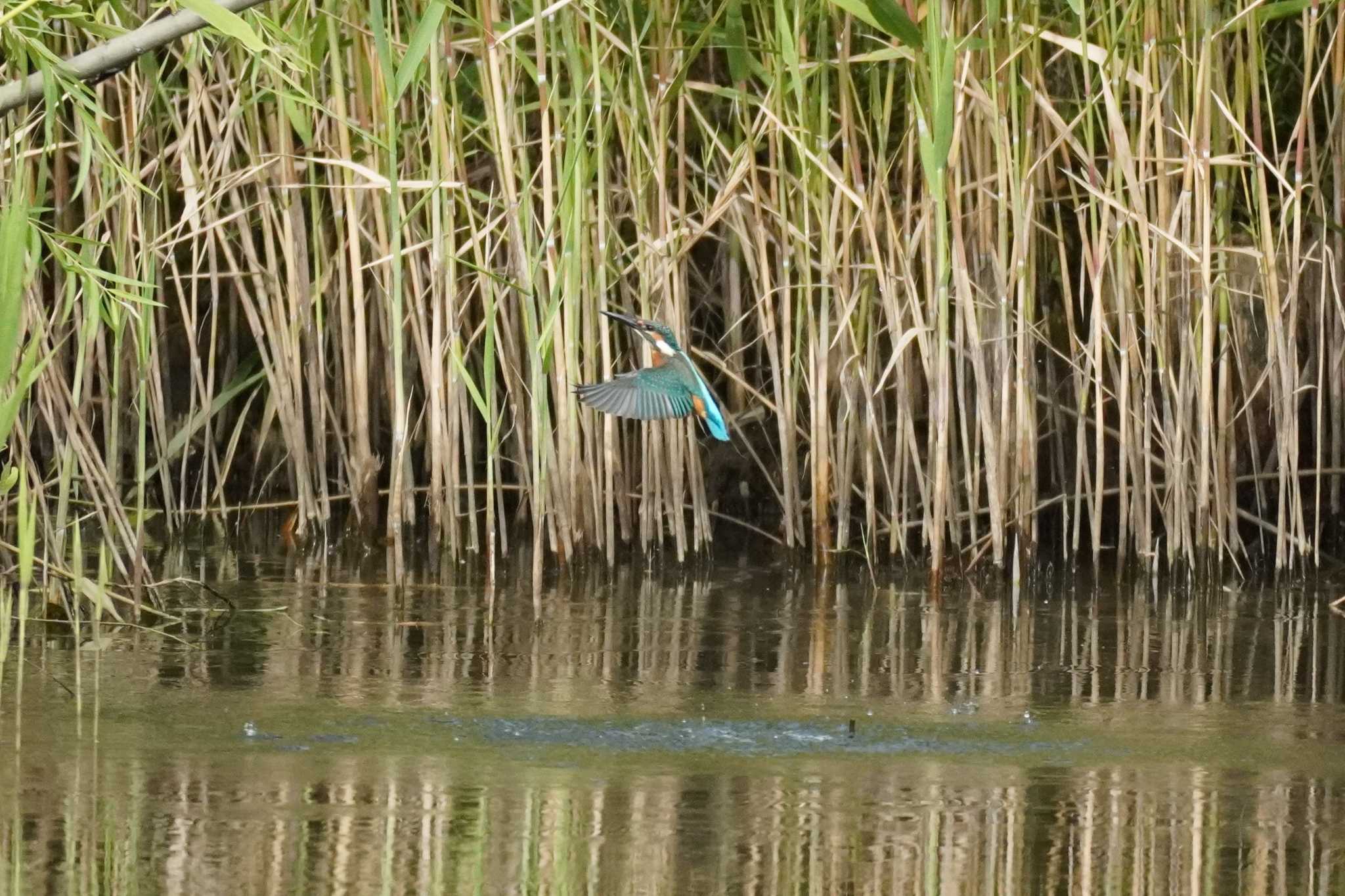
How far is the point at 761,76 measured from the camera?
19.7 ft

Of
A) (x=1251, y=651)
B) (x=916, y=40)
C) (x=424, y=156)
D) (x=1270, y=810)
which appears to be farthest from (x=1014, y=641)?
(x=424, y=156)

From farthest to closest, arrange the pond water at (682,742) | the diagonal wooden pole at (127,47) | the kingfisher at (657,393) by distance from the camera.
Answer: the kingfisher at (657,393) → the pond water at (682,742) → the diagonal wooden pole at (127,47)

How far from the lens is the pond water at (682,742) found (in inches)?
116

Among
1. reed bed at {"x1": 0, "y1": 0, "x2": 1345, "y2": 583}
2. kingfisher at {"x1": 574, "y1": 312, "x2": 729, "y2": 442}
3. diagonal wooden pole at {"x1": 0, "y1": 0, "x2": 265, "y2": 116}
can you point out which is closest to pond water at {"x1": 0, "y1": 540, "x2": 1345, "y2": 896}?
reed bed at {"x1": 0, "y1": 0, "x2": 1345, "y2": 583}

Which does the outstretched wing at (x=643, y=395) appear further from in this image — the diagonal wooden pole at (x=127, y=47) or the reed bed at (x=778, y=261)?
the diagonal wooden pole at (x=127, y=47)

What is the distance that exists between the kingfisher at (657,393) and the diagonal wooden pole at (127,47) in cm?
214

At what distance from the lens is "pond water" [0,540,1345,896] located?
2.95m

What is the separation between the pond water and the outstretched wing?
0.53 m

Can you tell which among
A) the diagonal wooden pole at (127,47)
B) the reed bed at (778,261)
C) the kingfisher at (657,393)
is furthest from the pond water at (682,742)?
the diagonal wooden pole at (127,47)

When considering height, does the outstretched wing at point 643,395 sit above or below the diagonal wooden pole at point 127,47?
below

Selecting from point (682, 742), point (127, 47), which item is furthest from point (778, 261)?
point (127, 47)

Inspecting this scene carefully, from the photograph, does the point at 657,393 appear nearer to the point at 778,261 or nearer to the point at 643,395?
the point at 643,395

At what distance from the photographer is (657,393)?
5078 mm

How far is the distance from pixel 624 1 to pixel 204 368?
2348mm
